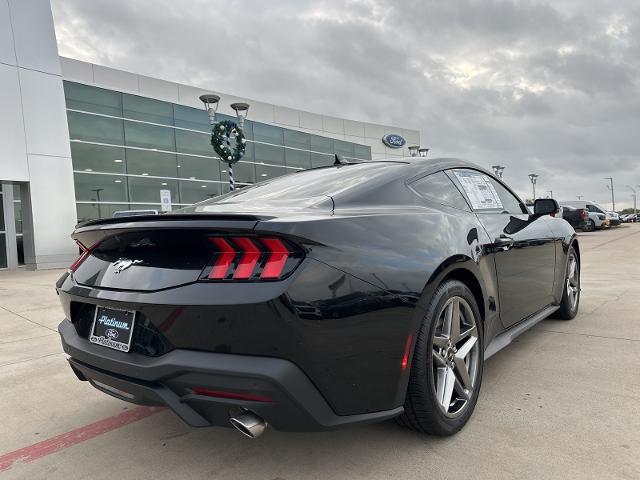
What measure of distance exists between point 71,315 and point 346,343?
141 centimetres

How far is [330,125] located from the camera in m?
31.5

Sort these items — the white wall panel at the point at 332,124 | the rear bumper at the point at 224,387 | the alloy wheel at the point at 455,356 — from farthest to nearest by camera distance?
the white wall panel at the point at 332,124 < the alloy wheel at the point at 455,356 < the rear bumper at the point at 224,387

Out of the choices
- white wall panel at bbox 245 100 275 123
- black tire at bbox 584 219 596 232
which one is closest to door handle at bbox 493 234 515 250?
white wall panel at bbox 245 100 275 123

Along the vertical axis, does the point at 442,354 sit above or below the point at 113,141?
below

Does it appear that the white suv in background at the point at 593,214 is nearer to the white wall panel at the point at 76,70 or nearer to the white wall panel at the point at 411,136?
the white wall panel at the point at 411,136

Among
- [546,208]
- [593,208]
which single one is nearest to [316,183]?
[546,208]

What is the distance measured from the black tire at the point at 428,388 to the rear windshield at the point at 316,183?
0.72 metres

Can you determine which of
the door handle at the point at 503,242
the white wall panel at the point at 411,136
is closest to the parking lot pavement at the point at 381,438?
the door handle at the point at 503,242

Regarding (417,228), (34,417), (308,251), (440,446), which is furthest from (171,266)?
(34,417)

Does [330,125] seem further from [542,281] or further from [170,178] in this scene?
[542,281]

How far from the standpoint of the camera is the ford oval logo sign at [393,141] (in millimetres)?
35812

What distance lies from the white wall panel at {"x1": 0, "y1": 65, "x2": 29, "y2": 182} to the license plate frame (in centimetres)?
1395

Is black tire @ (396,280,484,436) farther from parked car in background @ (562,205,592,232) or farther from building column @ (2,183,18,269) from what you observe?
parked car in background @ (562,205,592,232)

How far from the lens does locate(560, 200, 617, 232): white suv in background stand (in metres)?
25.9
